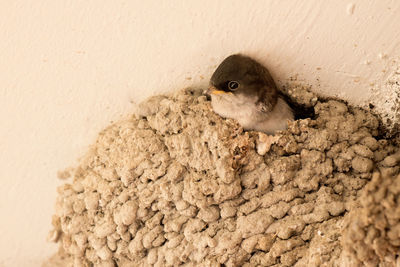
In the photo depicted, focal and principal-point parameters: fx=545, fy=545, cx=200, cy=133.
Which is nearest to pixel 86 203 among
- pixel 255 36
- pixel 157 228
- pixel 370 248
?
pixel 157 228

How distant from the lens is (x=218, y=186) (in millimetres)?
2422

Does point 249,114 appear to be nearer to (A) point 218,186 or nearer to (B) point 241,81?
(B) point 241,81

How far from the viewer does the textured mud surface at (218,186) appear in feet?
7.71

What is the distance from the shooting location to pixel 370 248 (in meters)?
1.87

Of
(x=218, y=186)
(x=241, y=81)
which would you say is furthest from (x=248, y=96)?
(x=218, y=186)

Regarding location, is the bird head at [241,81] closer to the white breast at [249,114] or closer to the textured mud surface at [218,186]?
the white breast at [249,114]

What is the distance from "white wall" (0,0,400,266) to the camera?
89.6 inches

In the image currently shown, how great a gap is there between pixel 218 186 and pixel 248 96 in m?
0.43

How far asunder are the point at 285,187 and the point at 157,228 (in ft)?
2.04

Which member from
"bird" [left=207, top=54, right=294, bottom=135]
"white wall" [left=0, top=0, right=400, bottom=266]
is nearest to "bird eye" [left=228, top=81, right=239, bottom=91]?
"bird" [left=207, top=54, right=294, bottom=135]

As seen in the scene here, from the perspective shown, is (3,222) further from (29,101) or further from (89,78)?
(89,78)

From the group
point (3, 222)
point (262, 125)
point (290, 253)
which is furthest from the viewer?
point (3, 222)

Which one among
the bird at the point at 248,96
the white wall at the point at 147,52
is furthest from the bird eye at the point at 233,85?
the white wall at the point at 147,52

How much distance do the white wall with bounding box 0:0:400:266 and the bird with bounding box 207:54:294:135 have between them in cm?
8
